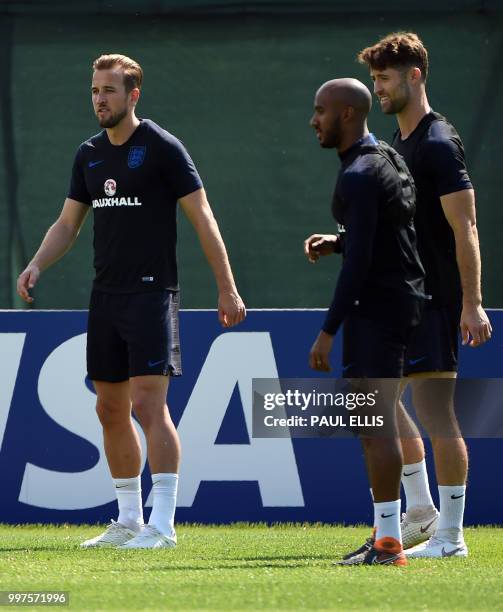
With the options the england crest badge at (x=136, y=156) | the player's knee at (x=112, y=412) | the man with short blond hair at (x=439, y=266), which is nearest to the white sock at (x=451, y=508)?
the man with short blond hair at (x=439, y=266)

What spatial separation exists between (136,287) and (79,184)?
25.8 inches

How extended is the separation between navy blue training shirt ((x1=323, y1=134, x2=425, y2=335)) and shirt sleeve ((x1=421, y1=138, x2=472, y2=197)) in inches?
17.4

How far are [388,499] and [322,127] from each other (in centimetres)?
138

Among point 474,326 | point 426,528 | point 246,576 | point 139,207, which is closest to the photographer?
point 246,576

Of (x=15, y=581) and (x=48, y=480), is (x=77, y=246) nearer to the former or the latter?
(x=48, y=480)

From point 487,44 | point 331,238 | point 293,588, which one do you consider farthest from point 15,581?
point 487,44

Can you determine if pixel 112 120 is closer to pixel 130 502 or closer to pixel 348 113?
pixel 348 113

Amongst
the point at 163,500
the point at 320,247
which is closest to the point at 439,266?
the point at 320,247

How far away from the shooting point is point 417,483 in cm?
637

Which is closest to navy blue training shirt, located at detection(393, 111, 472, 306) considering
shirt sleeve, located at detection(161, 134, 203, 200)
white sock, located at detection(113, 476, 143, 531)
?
shirt sleeve, located at detection(161, 134, 203, 200)

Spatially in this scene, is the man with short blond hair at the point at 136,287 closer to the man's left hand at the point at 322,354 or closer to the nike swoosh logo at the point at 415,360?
the nike swoosh logo at the point at 415,360

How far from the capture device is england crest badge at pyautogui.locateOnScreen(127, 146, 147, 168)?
624cm

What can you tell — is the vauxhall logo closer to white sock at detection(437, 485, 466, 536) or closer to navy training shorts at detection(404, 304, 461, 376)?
navy training shorts at detection(404, 304, 461, 376)

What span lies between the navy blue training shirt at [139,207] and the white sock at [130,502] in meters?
0.84
